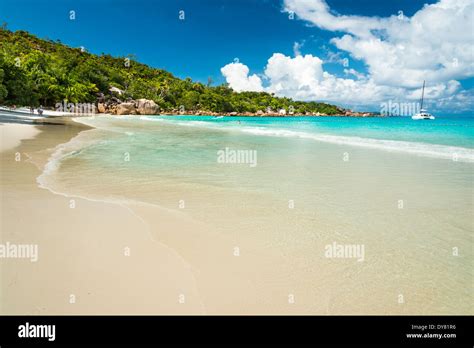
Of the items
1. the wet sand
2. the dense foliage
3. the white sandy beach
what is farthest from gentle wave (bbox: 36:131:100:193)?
the dense foliage

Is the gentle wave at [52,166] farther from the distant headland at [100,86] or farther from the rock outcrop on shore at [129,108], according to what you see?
the rock outcrop on shore at [129,108]

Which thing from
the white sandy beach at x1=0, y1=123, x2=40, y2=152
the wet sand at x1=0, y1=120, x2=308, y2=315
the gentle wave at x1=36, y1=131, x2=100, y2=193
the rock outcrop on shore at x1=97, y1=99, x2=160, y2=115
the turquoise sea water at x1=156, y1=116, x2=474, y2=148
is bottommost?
the wet sand at x1=0, y1=120, x2=308, y2=315

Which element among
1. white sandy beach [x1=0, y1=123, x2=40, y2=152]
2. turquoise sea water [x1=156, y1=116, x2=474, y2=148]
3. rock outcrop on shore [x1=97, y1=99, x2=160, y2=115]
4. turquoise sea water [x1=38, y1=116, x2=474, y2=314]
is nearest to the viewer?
turquoise sea water [x1=38, y1=116, x2=474, y2=314]

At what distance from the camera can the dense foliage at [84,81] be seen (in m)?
37.2

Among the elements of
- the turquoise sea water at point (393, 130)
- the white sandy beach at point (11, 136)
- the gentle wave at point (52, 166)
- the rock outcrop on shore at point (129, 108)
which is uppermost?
the rock outcrop on shore at point (129, 108)

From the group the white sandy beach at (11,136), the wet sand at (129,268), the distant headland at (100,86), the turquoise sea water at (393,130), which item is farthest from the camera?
the distant headland at (100,86)

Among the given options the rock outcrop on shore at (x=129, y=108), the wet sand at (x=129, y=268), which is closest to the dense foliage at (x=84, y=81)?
the rock outcrop on shore at (x=129, y=108)

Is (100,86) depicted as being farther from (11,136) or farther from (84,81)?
(11,136)

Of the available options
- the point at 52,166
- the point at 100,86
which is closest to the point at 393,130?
the point at 52,166

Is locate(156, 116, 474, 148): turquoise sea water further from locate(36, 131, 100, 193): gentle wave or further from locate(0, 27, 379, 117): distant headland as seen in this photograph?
locate(36, 131, 100, 193): gentle wave

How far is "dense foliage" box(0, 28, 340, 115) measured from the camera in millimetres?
37188
